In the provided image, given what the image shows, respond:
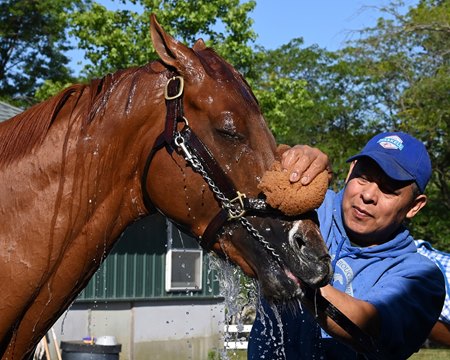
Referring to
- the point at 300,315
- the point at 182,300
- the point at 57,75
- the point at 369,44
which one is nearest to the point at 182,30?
the point at 369,44

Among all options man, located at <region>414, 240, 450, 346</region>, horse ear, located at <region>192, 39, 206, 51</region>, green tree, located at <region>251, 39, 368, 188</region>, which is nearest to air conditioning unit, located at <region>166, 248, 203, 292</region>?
green tree, located at <region>251, 39, 368, 188</region>

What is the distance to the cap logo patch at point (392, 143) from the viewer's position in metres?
3.54

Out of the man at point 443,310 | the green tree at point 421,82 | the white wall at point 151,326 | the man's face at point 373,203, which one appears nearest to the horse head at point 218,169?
the man's face at point 373,203

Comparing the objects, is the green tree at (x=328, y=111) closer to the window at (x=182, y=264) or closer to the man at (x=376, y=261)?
the window at (x=182, y=264)

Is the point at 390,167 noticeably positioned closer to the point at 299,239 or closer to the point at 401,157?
the point at 401,157

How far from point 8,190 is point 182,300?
463 inches

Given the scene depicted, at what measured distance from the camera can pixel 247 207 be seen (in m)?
2.83

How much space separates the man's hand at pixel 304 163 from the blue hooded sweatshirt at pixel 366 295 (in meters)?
0.73

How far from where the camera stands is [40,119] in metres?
3.00

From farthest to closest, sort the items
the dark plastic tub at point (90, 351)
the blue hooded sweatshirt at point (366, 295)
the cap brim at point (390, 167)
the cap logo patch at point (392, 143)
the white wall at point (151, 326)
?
the white wall at point (151, 326), the dark plastic tub at point (90, 351), the cap logo patch at point (392, 143), the cap brim at point (390, 167), the blue hooded sweatshirt at point (366, 295)

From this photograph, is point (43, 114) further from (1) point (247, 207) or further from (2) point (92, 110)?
(1) point (247, 207)

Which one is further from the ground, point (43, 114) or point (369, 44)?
point (369, 44)

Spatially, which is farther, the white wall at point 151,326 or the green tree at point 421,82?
the green tree at point 421,82

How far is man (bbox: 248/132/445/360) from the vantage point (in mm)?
3311
